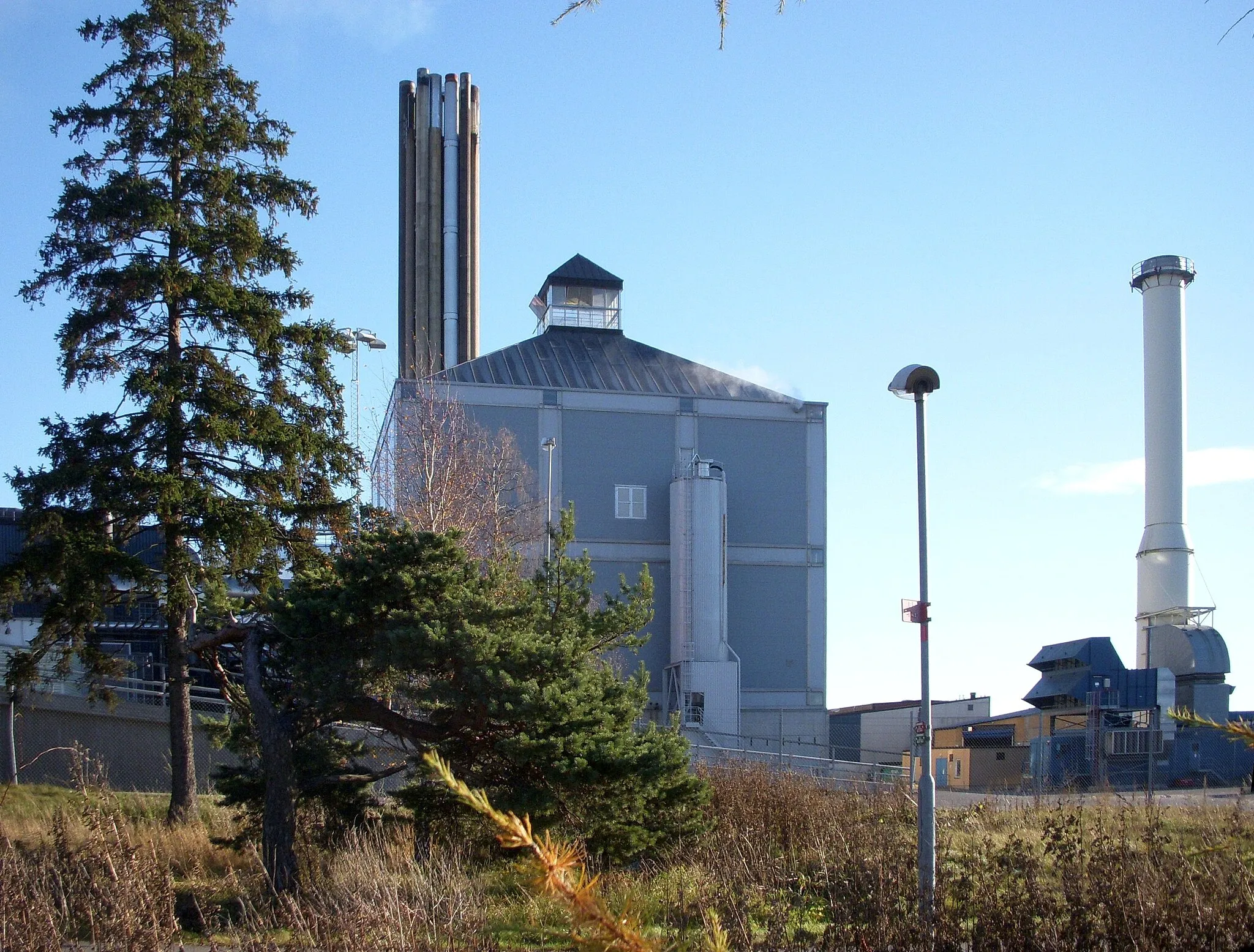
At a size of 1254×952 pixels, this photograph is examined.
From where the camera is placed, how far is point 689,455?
4478 cm

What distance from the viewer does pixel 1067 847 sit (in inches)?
380

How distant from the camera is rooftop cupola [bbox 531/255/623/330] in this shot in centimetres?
4900

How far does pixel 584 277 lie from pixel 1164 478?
24.0 meters

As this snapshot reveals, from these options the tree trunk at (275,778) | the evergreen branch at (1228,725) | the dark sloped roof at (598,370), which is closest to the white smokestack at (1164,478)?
the dark sloped roof at (598,370)

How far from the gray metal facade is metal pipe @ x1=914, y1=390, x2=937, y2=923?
3048 cm

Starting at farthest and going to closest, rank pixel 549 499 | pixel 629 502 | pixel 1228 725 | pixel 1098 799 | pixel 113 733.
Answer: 1. pixel 629 502
2. pixel 549 499
3. pixel 113 733
4. pixel 1098 799
5. pixel 1228 725

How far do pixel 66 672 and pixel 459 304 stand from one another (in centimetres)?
4188

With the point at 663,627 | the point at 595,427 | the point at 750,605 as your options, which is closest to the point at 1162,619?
the point at 750,605

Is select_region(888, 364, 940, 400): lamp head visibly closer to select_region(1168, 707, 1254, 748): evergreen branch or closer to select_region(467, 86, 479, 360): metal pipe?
select_region(1168, 707, 1254, 748): evergreen branch

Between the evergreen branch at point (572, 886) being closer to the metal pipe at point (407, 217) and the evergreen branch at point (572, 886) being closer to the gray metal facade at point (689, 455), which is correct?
the gray metal facade at point (689, 455)

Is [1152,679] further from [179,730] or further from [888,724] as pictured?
[179,730]

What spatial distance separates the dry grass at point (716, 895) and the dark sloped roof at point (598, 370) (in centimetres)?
3124

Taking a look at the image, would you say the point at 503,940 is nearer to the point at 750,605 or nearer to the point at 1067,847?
the point at 1067,847

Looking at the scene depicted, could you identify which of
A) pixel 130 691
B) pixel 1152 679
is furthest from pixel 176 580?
pixel 1152 679
